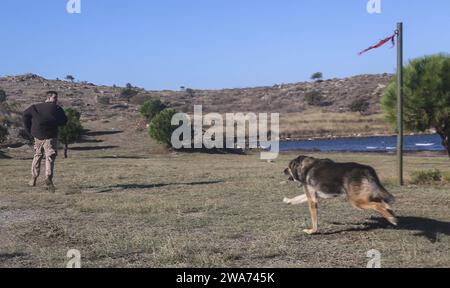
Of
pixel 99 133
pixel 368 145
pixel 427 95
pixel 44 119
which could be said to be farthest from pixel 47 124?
pixel 368 145

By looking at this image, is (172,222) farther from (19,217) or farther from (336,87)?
(336,87)

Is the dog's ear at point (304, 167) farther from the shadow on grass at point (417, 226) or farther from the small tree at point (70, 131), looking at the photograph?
the small tree at point (70, 131)

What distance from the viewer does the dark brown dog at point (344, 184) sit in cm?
761

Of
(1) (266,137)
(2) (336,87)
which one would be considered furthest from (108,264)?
(2) (336,87)

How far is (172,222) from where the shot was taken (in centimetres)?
946

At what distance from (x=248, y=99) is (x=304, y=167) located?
11798cm

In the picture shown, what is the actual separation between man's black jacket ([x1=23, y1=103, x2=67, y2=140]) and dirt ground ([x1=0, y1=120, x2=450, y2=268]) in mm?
1405

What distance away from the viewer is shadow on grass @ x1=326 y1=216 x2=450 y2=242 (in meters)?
8.38

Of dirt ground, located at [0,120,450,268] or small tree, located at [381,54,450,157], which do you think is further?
small tree, located at [381,54,450,157]

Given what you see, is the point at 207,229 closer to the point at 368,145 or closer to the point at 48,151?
the point at 48,151

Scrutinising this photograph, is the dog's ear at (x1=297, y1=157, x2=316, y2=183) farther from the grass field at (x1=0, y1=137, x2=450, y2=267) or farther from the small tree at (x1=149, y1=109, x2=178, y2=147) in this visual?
the small tree at (x1=149, y1=109, x2=178, y2=147)

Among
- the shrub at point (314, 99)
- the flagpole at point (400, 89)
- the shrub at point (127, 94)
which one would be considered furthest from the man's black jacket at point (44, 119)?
the shrub at point (314, 99)

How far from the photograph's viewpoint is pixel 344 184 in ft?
25.7

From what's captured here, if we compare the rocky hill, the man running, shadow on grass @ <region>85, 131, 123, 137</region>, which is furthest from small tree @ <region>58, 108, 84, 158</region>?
the rocky hill
